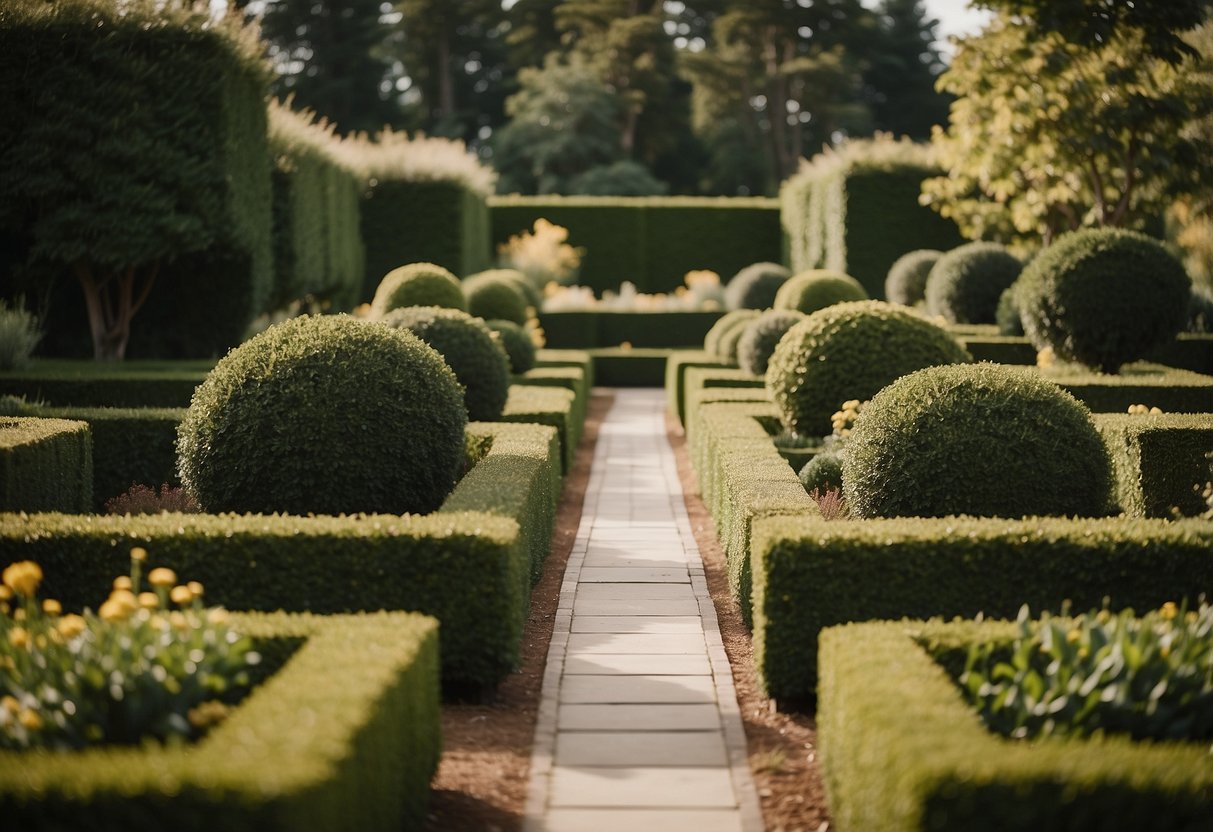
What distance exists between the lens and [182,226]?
1275 centimetres

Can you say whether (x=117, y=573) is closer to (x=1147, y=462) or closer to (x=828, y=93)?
(x=1147, y=462)

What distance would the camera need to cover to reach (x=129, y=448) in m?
8.78

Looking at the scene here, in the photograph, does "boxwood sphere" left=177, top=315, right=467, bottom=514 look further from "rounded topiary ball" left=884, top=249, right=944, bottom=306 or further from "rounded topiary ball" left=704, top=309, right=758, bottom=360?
"rounded topiary ball" left=884, top=249, right=944, bottom=306

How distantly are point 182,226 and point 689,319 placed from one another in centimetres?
1330

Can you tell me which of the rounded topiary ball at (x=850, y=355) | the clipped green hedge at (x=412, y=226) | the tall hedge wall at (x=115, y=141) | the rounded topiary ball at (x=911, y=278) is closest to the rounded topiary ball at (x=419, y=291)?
the tall hedge wall at (x=115, y=141)

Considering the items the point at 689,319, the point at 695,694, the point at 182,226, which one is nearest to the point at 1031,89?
the point at 689,319

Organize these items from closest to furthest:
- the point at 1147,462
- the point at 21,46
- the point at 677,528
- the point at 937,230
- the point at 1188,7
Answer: the point at 1147,462 < the point at 677,528 < the point at 21,46 < the point at 1188,7 < the point at 937,230

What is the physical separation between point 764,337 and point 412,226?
11145mm

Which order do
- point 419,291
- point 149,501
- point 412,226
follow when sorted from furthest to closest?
point 412,226 → point 419,291 → point 149,501

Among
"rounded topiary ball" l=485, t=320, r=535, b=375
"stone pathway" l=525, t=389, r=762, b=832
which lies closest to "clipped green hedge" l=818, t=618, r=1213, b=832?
"stone pathway" l=525, t=389, r=762, b=832

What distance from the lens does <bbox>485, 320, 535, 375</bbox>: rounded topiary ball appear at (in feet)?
48.7

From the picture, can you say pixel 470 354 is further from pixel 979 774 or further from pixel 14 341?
pixel 979 774

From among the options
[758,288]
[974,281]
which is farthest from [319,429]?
[758,288]

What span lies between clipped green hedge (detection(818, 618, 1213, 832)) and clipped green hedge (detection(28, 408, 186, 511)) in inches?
254
